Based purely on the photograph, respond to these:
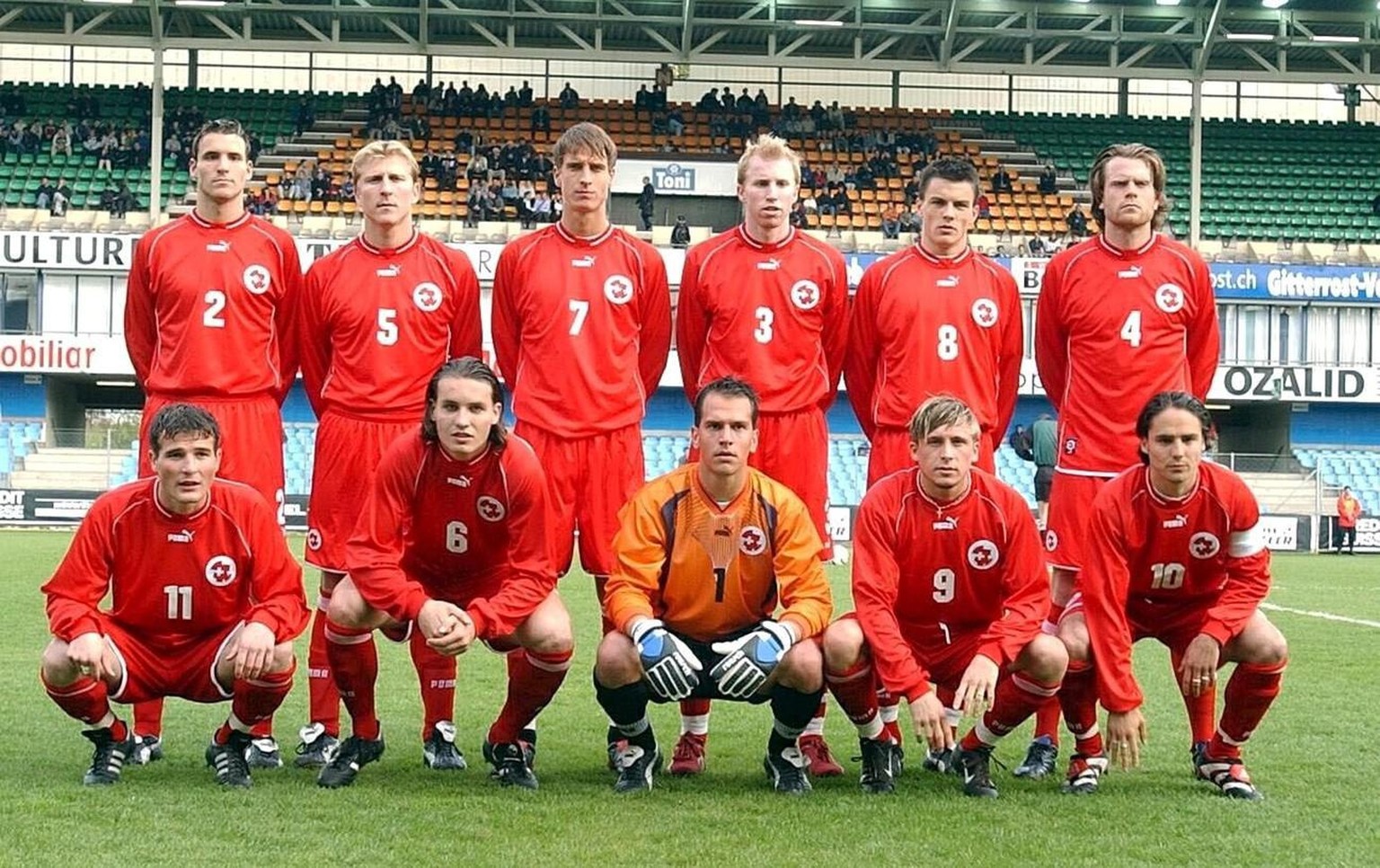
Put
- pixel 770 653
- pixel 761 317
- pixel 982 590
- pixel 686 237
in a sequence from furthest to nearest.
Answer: pixel 686 237
pixel 761 317
pixel 982 590
pixel 770 653

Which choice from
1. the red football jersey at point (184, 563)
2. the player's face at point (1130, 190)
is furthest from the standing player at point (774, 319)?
the red football jersey at point (184, 563)

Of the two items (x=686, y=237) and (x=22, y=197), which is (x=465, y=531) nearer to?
(x=686, y=237)

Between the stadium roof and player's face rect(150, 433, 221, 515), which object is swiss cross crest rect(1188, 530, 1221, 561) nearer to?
player's face rect(150, 433, 221, 515)

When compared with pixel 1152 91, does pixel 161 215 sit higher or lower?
lower

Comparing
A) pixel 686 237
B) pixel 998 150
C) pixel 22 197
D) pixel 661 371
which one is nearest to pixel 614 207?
pixel 686 237

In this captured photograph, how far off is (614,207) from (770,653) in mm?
24752

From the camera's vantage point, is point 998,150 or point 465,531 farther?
point 998,150

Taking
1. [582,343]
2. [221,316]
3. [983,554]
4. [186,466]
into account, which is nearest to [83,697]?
[186,466]

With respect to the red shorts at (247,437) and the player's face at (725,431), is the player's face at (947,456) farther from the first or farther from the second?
the red shorts at (247,437)

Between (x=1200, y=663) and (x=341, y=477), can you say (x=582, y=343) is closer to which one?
(x=341, y=477)

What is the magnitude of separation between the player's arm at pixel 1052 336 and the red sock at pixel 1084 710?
42.2 inches

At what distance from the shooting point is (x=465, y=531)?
5137mm

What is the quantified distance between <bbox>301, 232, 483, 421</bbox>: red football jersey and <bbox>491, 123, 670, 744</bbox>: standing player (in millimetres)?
192

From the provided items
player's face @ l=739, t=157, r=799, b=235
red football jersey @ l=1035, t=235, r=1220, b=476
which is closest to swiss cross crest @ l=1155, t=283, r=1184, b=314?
red football jersey @ l=1035, t=235, r=1220, b=476
